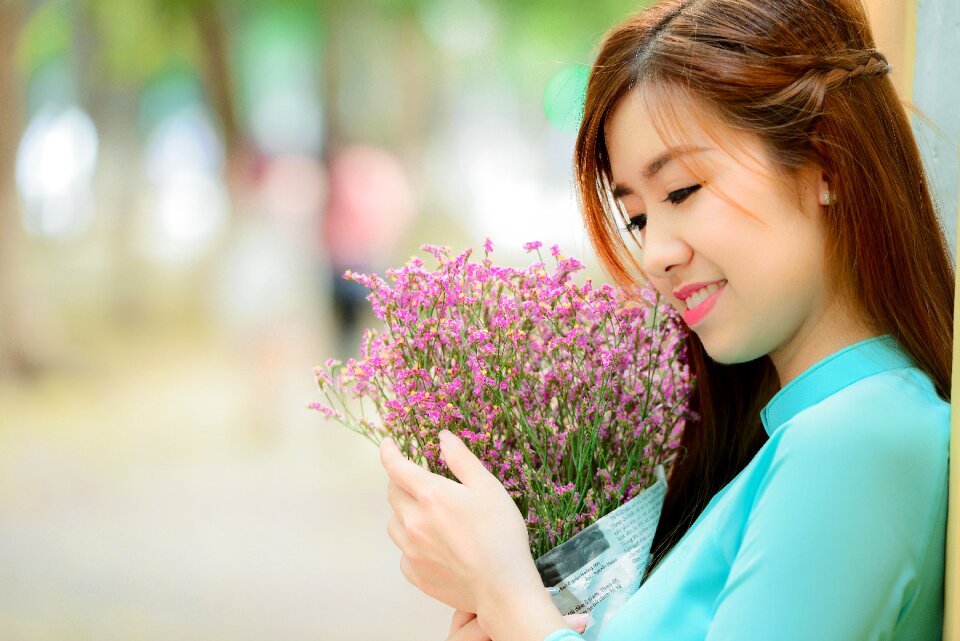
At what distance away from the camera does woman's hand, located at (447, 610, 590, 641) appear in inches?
40.3

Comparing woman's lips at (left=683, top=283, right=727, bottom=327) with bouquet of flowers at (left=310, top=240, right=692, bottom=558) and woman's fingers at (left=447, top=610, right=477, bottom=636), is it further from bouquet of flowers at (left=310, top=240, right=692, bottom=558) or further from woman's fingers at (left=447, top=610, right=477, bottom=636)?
woman's fingers at (left=447, top=610, right=477, bottom=636)

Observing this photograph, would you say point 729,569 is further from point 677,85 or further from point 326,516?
point 326,516

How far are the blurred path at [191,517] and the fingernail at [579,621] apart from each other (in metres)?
3.44

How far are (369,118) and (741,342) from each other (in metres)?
11.4

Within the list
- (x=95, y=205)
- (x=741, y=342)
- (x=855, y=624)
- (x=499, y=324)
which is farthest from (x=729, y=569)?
(x=95, y=205)

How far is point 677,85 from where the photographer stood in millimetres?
1018

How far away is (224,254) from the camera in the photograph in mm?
12820

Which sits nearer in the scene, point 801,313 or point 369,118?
point 801,313

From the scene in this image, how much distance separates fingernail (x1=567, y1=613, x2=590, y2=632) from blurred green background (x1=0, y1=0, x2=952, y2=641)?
3489mm

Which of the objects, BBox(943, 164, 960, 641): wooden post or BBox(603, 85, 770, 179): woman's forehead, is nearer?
BBox(943, 164, 960, 641): wooden post

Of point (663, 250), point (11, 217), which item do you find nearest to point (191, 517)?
point (11, 217)

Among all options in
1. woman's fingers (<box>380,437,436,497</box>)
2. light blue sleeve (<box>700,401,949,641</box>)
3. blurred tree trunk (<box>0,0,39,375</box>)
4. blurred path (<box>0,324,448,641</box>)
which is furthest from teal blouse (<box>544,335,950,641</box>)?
blurred tree trunk (<box>0,0,39,375</box>)

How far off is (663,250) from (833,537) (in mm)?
327

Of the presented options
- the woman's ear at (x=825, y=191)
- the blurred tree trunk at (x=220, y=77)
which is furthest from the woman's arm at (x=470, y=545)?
the blurred tree trunk at (x=220, y=77)
